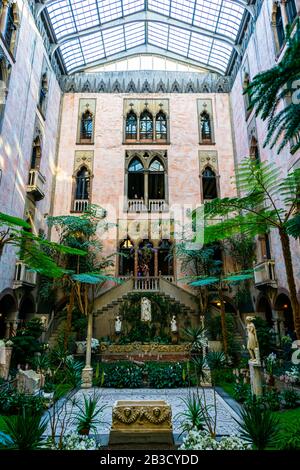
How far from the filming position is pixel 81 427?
521 cm

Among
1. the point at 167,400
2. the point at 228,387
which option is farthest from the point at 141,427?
the point at 228,387

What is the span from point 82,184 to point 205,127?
939cm

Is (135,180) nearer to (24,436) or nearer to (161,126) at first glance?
(161,126)

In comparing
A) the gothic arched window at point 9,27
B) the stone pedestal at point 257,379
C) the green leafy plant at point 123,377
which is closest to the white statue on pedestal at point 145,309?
the green leafy plant at point 123,377

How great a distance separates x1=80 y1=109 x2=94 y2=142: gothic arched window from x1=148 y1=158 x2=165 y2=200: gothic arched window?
4838mm

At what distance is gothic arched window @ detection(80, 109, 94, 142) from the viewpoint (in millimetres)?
21797

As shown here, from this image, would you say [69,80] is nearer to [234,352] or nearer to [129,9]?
[129,9]

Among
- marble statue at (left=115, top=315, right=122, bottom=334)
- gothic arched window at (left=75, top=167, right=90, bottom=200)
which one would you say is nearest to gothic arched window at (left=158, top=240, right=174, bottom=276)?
marble statue at (left=115, top=315, right=122, bottom=334)

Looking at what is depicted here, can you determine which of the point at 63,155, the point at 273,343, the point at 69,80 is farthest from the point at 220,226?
the point at 69,80

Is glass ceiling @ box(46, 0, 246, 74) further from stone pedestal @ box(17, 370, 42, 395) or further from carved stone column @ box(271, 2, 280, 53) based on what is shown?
stone pedestal @ box(17, 370, 42, 395)

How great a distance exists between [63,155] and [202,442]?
1986 centimetres

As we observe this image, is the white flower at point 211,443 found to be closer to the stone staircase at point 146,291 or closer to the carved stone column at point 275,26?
the stone staircase at point 146,291

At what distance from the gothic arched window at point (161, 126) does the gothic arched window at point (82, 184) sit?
551 centimetres

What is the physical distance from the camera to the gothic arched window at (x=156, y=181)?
21141mm
